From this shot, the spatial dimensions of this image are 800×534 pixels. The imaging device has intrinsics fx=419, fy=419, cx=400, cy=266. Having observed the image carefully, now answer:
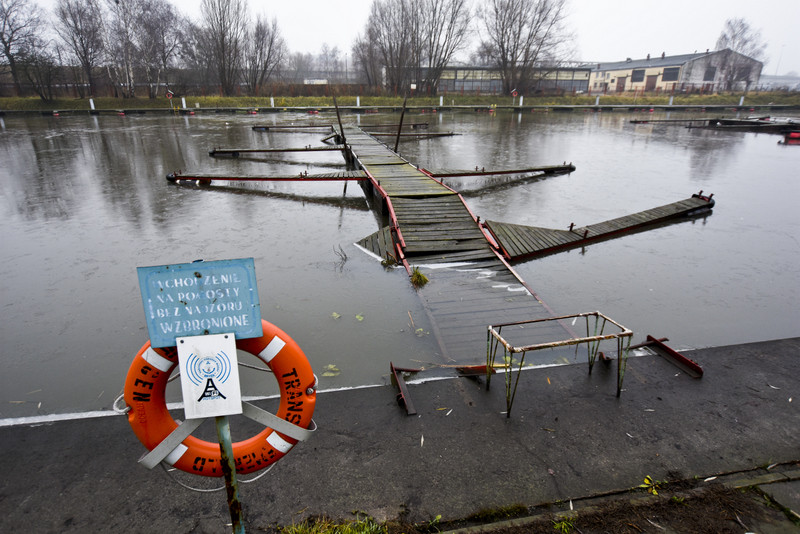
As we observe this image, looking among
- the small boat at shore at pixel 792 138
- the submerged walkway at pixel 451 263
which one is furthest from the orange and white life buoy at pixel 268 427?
the small boat at shore at pixel 792 138

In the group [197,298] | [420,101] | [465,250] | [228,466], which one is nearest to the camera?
[197,298]

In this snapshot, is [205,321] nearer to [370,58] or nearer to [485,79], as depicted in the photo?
[370,58]

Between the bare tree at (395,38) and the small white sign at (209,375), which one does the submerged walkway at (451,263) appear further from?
the bare tree at (395,38)

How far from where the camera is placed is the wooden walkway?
817 cm

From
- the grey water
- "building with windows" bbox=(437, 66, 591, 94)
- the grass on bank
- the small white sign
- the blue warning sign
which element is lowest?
the grey water

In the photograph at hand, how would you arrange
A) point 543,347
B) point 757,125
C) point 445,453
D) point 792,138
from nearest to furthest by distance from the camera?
point 445,453 → point 543,347 → point 792,138 → point 757,125

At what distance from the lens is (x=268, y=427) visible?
2305 millimetres

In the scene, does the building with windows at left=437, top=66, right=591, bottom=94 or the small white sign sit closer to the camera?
the small white sign

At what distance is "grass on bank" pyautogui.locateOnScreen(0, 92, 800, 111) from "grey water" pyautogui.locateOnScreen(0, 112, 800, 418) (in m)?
24.7

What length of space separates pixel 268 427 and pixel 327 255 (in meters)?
5.91

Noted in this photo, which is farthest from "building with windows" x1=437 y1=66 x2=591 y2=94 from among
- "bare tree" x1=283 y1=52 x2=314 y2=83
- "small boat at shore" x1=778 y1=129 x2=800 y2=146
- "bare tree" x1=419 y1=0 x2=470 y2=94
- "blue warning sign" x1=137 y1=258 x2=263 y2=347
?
"blue warning sign" x1=137 y1=258 x2=263 y2=347

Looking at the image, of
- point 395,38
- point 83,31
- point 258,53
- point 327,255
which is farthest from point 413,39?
point 327,255

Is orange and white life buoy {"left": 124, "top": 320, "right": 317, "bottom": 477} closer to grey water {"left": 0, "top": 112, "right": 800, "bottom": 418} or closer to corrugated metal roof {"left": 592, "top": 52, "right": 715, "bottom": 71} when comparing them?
grey water {"left": 0, "top": 112, "right": 800, "bottom": 418}

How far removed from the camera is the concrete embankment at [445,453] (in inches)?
107
